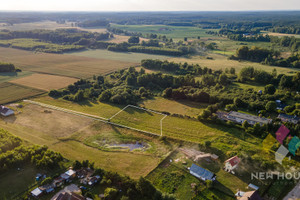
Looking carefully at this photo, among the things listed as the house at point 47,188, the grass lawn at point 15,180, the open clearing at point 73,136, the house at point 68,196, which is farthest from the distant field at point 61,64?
the house at point 68,196

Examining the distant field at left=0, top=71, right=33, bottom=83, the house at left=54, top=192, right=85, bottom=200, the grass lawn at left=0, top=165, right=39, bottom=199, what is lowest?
the grass lawn at left=0, top=165, right=39, bottom=199

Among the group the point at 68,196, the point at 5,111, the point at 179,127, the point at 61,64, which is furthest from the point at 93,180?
the point at 61,64

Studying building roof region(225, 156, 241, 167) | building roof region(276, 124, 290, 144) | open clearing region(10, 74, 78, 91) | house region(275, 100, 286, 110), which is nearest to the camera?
building roof region(225, 156, 241, 167)

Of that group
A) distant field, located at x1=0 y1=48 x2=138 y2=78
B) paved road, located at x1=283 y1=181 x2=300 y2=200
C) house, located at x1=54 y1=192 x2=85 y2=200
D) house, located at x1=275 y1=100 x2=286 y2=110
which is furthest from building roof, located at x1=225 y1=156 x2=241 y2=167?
distant field, located at x1=0 y1=48 x2=138 y2=78

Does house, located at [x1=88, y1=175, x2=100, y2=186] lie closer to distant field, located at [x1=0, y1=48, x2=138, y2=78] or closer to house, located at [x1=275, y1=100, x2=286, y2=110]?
house, located at [x1=275, y1=100, x2=286, y2=110]

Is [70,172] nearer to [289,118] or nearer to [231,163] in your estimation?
[231,163]
